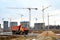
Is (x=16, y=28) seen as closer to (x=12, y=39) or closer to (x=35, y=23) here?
(x=12, y=39)

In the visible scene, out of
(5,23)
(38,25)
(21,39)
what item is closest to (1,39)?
(21,39)

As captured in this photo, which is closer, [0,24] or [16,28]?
[16,28]

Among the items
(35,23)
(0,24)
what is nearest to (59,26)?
(35,23)

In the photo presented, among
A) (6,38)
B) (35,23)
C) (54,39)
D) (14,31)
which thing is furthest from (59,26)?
(54,39)

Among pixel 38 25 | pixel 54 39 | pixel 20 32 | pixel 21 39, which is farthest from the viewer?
pixel 38 25

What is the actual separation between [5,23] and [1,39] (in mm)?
73708

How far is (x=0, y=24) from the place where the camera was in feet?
452

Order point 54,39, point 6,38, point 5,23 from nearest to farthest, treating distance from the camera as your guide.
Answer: point 54,39
point 6,38
point 5,23

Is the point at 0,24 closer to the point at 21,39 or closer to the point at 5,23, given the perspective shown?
the point at 5,23

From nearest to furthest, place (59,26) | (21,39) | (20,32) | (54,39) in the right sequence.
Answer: (54,39) → (21,39) → (20,32) → (59,26)

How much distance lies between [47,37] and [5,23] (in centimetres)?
9073

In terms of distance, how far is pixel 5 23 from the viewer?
121 metres

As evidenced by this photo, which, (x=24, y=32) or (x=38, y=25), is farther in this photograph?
(x=38, y=25)

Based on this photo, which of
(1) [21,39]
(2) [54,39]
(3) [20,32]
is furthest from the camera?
(3) [20,32]
